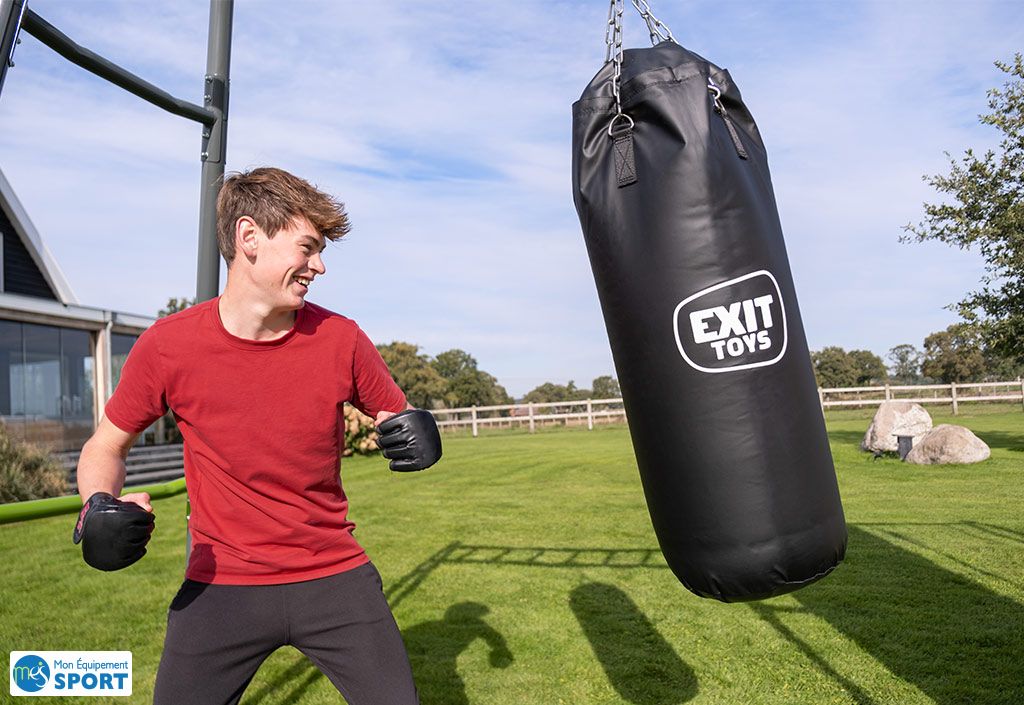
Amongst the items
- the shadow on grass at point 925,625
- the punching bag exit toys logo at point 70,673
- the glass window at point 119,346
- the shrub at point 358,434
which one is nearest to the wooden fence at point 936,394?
the shrub at point 358,434

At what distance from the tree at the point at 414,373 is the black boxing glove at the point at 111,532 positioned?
44.5m

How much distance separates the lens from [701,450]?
231cm

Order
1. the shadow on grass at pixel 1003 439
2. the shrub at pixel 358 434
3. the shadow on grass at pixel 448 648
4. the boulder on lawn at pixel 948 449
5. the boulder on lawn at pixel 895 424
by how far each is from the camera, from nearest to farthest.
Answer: the shadow on grass at pixel 448 648 → the boulder on lawn at pixel 948 449 → the boulder on lawn at pixel 895 424 → the shadow on grass at pixel 1003 439 → the shrub at pixel 358 434

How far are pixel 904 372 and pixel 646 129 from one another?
259 ft

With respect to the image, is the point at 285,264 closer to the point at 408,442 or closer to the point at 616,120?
the point at 408,442

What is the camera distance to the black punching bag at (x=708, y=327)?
226 centimetres

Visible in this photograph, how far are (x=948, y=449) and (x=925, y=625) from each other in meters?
9.21

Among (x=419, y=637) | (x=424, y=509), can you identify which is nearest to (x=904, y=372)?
(x=424, y=509)

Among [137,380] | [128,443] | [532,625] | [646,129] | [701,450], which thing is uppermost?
[646,129]

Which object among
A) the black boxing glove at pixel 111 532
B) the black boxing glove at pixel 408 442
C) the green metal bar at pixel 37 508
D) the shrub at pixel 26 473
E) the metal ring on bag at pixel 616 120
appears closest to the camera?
the black boxing glove at pixel 111 532

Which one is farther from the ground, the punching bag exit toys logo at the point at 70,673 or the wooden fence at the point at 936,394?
the wooden fence at the point at 936,394

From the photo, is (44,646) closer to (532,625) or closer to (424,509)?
(532,625)

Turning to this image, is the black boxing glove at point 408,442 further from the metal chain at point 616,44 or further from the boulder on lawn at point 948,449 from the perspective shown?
the boulder on lawn at point 948,449

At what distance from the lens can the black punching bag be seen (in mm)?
2256
